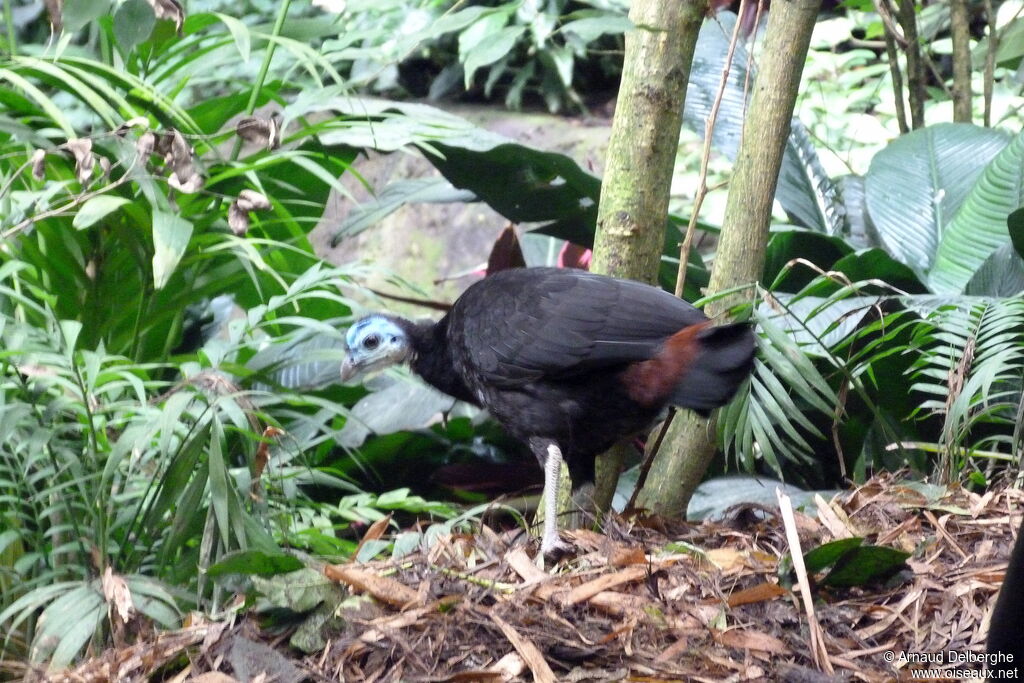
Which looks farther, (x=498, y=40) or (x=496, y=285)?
(x=496, y=285)

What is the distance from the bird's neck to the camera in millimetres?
2988

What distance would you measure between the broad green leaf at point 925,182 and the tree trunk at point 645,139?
179cm

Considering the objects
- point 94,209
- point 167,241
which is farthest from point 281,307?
point 94,209

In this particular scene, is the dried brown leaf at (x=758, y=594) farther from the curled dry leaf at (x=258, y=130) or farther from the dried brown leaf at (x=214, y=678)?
the curled dry leaf at (x=258, y=130)

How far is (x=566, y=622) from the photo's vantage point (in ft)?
6.40

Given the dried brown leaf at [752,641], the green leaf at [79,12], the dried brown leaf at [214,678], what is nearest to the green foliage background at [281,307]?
the green leaf at [79,12]

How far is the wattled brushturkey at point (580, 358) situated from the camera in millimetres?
2400

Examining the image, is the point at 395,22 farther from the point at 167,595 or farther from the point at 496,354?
the point at 167,595

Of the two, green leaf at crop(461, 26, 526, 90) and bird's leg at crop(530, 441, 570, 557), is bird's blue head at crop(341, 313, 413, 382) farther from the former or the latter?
green leaf at crop(461, 26, 526, 90)

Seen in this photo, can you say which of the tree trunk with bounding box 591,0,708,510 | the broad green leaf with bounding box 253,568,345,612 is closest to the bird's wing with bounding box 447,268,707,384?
the tree trunk with bounding box 591,0,708,510

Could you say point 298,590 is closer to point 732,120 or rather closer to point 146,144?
point 146,144

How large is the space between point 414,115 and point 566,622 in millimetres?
2422

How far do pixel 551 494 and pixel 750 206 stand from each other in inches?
40.8

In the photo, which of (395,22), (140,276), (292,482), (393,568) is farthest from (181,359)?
(395,22)
